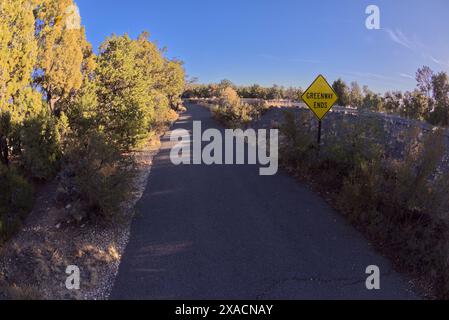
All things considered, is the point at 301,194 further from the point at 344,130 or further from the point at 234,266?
the point at 234,266

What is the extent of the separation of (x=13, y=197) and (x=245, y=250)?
6.16 m

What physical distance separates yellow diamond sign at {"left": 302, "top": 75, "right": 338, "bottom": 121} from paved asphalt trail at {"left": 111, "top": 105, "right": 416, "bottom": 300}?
111 inches

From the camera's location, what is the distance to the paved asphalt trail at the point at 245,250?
4941 millimetres

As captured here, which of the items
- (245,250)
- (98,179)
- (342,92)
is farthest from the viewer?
(342,92)

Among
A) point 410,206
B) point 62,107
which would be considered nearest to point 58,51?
point 62,107

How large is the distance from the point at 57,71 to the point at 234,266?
9625mm

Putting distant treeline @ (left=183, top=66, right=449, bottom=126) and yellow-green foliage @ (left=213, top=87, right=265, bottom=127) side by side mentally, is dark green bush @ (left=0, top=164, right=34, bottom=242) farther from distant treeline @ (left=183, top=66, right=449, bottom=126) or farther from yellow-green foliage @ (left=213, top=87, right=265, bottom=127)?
yellow-green foliage @ (left=213, top=87, right=265, bottom=127)

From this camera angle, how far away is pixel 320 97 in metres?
10.6

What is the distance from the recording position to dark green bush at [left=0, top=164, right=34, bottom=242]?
7.99 m

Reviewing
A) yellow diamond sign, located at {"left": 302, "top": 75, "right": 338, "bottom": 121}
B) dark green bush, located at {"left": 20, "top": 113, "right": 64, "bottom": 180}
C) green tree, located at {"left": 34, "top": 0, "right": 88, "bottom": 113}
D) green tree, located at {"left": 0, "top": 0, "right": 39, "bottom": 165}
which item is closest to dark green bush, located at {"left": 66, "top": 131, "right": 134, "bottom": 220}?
dark green bush, located at {"left": 20, "top": 113, "right": 64, "bottom": 180}

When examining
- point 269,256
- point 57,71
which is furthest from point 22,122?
point 269,256

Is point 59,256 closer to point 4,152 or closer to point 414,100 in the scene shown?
point 4,152

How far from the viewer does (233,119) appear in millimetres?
24484

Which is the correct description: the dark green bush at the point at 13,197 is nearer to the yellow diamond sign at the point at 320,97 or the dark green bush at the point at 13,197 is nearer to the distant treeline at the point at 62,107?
the distant treeline at the point at 62,107
